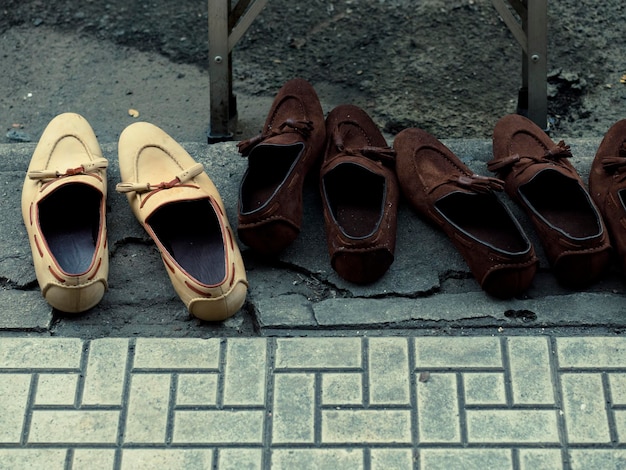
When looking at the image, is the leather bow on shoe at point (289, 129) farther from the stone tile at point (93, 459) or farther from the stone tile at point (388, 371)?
the stone tile at point (93, 459)

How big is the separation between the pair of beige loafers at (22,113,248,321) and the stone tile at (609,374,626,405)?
1188 mm

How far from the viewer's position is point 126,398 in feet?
9.50

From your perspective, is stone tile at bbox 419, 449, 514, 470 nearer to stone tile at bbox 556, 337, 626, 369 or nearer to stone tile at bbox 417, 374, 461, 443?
stone tile at bbox 417, 374, 461, 443

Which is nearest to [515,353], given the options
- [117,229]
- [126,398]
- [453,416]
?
[453,416]

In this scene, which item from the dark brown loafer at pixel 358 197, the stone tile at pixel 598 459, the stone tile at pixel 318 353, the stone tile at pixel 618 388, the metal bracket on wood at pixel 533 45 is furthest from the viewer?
the metal bracket on wood at pixel 533 45

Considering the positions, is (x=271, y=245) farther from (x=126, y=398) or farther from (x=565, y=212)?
(x=565, y=212)

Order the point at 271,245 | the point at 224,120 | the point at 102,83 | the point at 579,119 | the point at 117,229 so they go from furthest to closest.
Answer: the point at 102,83 → the point at 579,119 → the point at 224,120 → the point at 117,229 → the point at 271,245

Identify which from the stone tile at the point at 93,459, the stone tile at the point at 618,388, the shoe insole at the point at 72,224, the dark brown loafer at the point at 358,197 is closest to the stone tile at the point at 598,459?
the stone tile at the point at 618,388

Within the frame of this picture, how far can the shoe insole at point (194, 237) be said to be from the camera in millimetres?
3133

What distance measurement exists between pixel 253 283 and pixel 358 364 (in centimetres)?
48

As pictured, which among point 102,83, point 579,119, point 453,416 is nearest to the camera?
point 453,416

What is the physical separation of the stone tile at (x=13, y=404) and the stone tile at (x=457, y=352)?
1224 mm

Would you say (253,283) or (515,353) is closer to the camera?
(515,353)

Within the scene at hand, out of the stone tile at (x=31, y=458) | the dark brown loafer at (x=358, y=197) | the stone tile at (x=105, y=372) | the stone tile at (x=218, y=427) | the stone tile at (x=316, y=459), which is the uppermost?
the dark brown loafer at (x=358, y=197)
